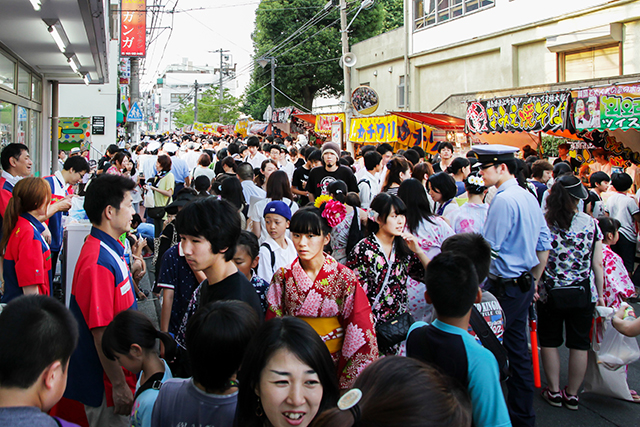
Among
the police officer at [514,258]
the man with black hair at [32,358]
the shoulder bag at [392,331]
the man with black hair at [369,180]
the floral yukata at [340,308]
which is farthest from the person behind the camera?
the man with black hair at [369,180]

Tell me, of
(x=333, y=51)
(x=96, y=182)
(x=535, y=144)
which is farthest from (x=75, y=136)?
(x=333, y=51)

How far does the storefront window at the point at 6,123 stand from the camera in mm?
7758

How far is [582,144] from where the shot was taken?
11.0m

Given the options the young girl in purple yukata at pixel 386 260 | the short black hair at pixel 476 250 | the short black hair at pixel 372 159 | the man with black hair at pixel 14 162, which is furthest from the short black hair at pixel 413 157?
the man with black hair at pixel 14 162

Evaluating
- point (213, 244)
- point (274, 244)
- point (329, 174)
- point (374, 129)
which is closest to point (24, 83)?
point (329, 174)

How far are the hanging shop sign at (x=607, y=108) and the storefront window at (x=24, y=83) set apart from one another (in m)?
9.93

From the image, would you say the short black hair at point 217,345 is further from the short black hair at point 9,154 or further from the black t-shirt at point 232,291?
Answer: the short black hair at point 9,154

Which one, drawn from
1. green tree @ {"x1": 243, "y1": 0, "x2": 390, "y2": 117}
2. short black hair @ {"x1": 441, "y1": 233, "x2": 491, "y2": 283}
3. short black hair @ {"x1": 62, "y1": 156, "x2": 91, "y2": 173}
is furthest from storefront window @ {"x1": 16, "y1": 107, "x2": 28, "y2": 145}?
green tree @ {"x1": 243, "y1": 0, "x2": 390, "y2": 117}

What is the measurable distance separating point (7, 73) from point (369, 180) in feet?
18.9

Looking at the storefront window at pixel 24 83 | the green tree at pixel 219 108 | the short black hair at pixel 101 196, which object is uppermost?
the green tree at pixel 219 108

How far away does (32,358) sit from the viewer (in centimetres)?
173

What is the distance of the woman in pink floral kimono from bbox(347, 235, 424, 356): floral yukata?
2.04 feet

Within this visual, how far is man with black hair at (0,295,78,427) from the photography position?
1.67 m

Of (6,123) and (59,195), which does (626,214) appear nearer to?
(59,195)
